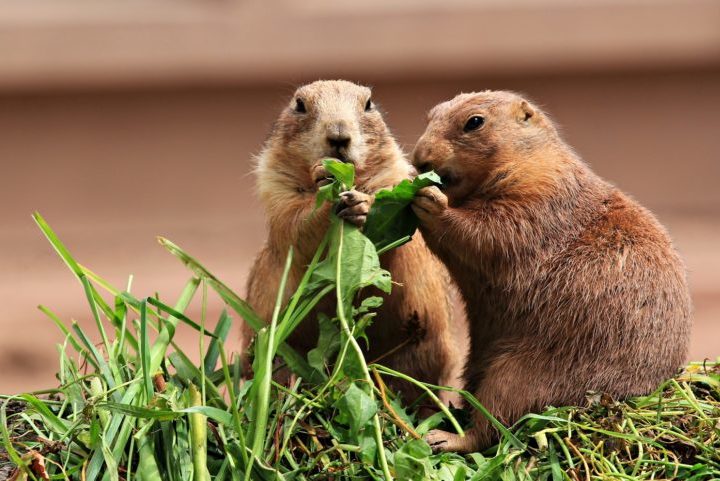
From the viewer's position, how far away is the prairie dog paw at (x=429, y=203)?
2164 millimetres

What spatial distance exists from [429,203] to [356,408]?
460 mm

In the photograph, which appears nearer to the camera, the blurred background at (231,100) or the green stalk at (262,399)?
the green stalk at (262,399)

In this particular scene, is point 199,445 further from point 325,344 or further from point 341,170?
point 341,170

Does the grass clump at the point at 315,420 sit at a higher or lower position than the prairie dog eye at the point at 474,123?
lower

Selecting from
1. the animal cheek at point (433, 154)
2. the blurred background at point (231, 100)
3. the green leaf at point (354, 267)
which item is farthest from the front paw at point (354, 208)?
the blurred background at point (231, 100)

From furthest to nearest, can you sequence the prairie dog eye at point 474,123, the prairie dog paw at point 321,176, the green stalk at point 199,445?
the prairie dog eye at point 474,123 < the prairie dog paw at point 321,176 < the green stalk at point 199,445

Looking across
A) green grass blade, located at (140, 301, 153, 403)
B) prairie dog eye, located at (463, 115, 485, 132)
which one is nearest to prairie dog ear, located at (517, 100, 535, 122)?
prairie dog eye, located at (463, 115, 485, 132)

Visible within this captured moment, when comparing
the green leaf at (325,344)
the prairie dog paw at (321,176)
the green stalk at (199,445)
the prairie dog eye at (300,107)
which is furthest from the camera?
the prairie dog eye at (300,107)

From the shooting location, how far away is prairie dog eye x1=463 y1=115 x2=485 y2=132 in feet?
7.71

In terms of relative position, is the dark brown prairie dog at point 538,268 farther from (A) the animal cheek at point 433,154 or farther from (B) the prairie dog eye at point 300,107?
(B) the prairie dog eye at point 300,107

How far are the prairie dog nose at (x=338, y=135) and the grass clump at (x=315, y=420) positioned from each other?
0.24 metres

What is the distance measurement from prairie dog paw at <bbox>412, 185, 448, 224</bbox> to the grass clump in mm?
21

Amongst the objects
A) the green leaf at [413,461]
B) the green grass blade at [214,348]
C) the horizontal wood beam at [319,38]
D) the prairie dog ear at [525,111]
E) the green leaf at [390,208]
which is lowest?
the green leaf at [413,461]

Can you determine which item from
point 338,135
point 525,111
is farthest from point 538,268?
point 338,135
